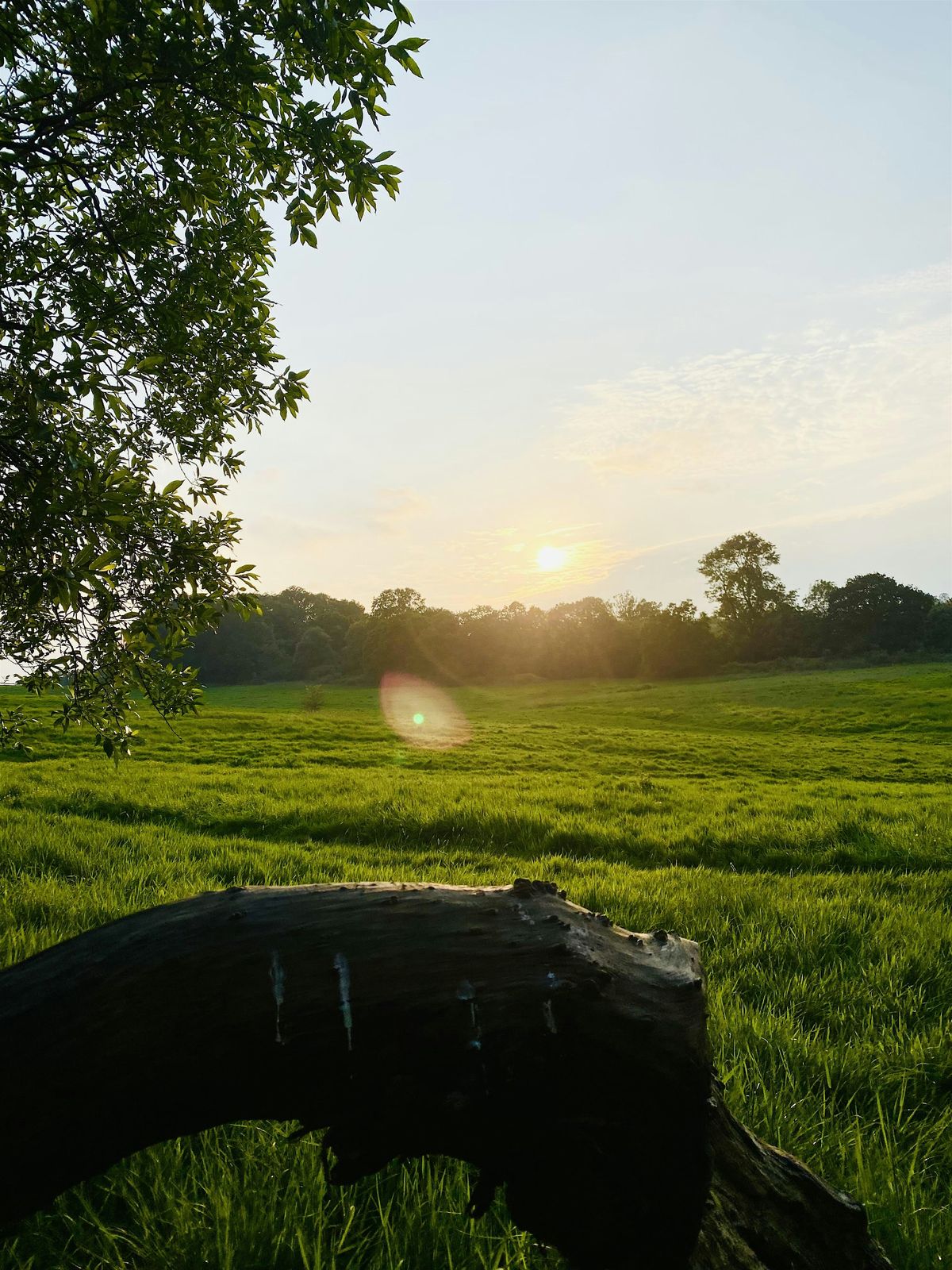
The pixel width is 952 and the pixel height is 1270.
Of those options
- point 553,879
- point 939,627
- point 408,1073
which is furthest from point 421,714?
point 939,627

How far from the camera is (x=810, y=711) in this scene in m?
40.0

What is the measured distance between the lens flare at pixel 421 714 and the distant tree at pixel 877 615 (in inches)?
1936

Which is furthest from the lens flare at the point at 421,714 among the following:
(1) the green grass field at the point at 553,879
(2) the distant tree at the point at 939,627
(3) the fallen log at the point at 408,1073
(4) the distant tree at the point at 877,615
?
(2) the distant tree at the point at 939,627

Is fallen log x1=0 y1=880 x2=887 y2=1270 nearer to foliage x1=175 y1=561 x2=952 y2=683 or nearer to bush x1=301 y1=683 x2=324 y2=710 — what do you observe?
bush x1=301 y1=683 x2=324 y2=710

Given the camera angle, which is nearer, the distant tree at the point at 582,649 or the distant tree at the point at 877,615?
the distant tree at the point at 877,615

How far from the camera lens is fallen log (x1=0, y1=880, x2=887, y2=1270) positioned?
6.40 ft

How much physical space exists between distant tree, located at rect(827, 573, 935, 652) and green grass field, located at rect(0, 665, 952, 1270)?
59.5 meters

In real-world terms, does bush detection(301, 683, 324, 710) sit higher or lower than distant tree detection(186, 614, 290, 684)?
lower

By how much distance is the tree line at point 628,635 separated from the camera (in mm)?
77000

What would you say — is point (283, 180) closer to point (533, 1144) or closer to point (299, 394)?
point (299, 394)

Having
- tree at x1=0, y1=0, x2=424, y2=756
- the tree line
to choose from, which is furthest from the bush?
tree at x1=0, y1=0, x2=424, y2=756

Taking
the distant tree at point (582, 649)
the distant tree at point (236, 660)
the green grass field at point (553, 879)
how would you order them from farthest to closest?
the distant tree at point (236, 660), the distant tree at point (582, 649), the green grass field at point (553, 879)

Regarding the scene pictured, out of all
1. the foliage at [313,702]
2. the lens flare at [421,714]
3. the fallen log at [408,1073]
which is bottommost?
the lens flare at [421,714]

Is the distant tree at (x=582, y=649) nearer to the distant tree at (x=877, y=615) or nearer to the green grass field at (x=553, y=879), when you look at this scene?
the distant tree at (x=877, y=615)
